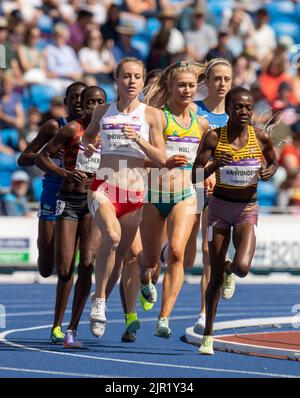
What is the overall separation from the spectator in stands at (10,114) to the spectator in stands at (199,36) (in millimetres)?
4592

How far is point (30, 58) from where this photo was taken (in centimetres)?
2495

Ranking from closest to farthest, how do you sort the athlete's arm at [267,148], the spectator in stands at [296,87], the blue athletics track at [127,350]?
the blue athletics track at [127,350]
the athlete's arm at [267,148]
the spectator in stands at [296,87]

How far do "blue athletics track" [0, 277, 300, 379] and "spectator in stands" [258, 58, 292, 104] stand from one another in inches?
353

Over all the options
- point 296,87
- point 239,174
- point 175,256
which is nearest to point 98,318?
point 175,256

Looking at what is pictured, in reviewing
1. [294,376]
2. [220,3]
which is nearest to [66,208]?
[294,376]

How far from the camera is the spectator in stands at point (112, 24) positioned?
26.7 metres

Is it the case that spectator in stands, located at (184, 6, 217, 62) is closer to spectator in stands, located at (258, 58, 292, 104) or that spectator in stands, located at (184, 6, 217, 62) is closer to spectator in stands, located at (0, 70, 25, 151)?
spectator in stands, located at (258, 58, 292, 104)

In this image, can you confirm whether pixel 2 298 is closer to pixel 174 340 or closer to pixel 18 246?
pixel 18 246

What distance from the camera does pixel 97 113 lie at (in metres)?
12.6

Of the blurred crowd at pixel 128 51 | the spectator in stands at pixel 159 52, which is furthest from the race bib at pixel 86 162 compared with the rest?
the spectator in stands at pixel 159 52

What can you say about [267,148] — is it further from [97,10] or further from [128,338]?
[97,10]

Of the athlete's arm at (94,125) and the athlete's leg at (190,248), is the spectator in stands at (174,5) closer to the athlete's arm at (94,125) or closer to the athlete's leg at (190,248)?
the athlete's leg at (190,248)

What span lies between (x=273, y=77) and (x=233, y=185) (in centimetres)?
1599

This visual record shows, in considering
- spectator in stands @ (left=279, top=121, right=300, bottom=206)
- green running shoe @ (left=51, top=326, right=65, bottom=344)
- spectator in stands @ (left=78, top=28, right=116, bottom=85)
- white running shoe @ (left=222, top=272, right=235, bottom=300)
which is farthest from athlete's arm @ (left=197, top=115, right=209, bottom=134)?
spectator in stands @ (left=78, top=28, right=116, bottom=85)
